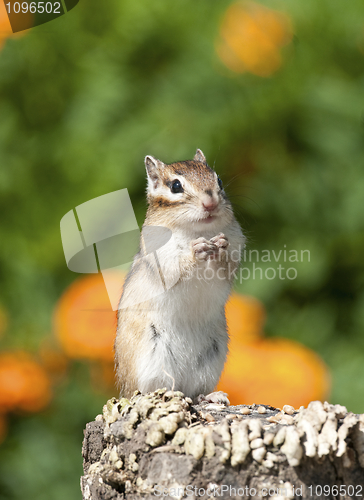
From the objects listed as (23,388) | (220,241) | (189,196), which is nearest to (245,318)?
(220,241)

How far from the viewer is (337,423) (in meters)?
1.61

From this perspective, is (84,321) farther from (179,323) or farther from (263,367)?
(263,367)

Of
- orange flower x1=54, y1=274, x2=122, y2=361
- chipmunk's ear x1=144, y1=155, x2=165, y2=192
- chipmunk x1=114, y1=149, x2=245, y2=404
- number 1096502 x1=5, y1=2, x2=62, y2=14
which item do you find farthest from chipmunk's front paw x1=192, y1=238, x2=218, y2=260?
number 1096502 x1=5, y1=2, x2=62, y2=14

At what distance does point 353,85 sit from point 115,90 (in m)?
1.50

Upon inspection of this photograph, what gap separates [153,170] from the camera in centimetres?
261

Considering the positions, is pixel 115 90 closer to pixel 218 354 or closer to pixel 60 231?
pixel 60 231

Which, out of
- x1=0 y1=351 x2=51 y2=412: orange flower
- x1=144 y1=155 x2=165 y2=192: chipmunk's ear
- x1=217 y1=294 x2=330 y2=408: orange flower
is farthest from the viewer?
x1=0 y1=351 x2=51 y2=412: orange flower

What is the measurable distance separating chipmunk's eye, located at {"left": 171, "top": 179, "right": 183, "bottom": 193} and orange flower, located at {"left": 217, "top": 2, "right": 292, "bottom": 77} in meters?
1.30

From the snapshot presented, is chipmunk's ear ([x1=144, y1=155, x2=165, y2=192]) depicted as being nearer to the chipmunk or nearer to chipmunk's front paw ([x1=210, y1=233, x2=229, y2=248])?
the chipmunk

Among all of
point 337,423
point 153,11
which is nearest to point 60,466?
point 337,423

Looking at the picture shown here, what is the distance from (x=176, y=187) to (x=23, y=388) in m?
1.55

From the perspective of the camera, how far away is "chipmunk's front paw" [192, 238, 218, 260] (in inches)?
92.9

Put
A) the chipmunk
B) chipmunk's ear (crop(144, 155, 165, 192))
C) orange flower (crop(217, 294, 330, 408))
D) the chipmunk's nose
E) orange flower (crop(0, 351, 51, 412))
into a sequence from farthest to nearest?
orange flower (crop(0, 351, 51, 412)) < orange flower (crop(217, 294, 330, 408)) < chipmunk's ear (crop(144, 155, 165, 192)) < the chipmunk < the chipmunk's nose

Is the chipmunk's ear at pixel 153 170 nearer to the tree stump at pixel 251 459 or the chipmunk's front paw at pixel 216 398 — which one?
the chipmunk's front paw at pixel 216 398
